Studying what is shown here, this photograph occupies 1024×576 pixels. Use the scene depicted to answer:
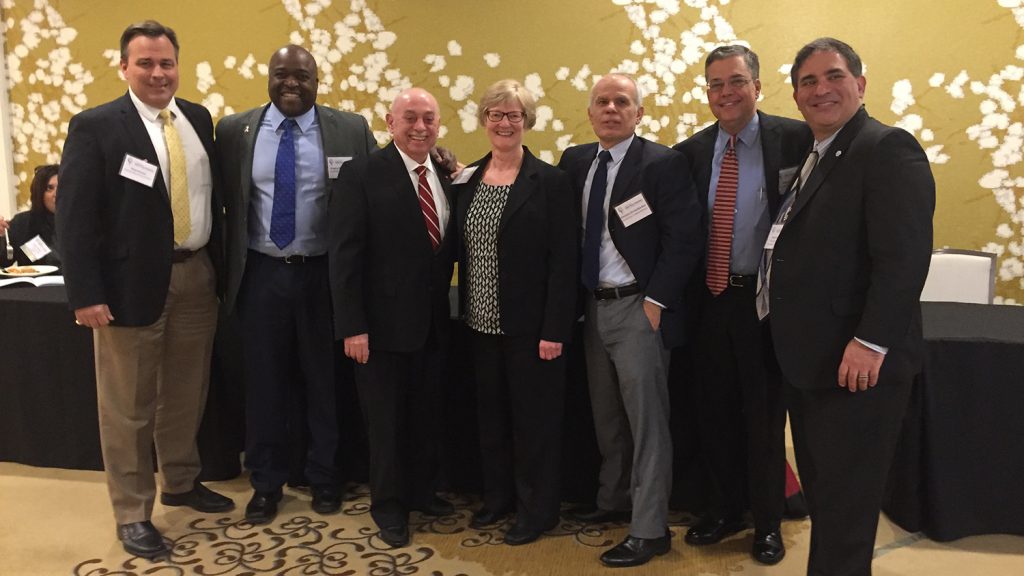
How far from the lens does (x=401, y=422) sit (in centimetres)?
273

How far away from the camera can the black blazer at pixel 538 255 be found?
248 cm

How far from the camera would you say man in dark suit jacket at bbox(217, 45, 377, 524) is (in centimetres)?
283

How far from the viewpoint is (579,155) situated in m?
2.70

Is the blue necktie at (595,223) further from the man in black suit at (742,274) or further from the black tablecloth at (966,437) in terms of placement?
the black tablecloth at (966,437)

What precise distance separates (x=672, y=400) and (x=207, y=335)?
1.86 metres

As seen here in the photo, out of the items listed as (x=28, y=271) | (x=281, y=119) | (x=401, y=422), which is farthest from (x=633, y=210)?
A: (x=28, y=271)

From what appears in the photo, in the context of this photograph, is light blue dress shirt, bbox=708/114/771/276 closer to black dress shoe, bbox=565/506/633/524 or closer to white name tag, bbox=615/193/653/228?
white name tag, bbox=615/193/653/228

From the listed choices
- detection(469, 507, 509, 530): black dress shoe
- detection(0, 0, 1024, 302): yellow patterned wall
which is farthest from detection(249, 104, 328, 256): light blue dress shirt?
detection(0, 0, 1024, 302): yellow patterned wall

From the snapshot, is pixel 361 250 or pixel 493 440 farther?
pixel 493 440

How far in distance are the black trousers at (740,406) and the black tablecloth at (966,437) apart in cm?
59

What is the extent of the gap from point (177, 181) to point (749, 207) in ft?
6.71

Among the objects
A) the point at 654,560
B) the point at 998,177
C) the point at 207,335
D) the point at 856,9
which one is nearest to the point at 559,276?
the point at 654,560

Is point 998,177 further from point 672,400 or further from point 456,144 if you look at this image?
point 456,144

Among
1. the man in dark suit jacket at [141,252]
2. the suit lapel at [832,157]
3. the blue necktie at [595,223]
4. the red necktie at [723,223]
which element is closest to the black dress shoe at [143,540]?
the man in dark suit jacket at [141,252]
